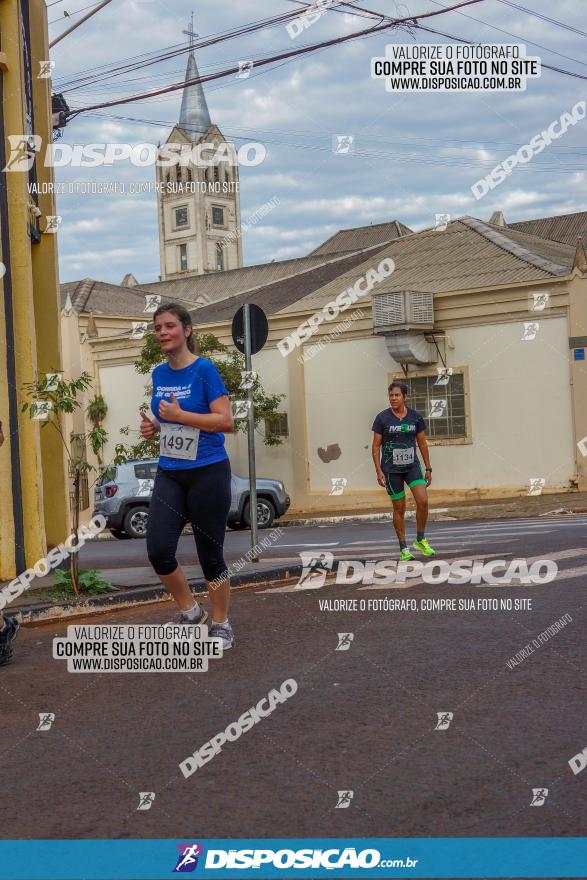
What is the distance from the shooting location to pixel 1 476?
11.2 metres

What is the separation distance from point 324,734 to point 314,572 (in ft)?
21.2

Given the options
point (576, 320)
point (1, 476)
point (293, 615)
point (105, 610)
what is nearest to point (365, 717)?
point (293, 615)

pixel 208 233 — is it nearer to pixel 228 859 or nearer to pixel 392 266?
pixel 392 266

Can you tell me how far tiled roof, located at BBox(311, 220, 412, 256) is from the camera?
188 ft

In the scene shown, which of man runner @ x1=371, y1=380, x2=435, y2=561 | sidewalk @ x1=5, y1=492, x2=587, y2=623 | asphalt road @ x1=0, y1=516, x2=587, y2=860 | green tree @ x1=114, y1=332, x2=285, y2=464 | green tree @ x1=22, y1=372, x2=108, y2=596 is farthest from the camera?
green tree @ x1=114, y1=332, x2=285, y2=464

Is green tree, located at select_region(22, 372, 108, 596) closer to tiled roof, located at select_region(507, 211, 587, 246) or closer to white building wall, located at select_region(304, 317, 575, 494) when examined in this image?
white building wall, located at select_region(304, 317, 575, 494)

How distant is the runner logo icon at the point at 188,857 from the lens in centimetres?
369

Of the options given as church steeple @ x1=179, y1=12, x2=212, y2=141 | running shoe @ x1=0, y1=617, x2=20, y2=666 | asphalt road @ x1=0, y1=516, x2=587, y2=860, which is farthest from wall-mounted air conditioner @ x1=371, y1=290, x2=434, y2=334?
church steeple @ x1=179, y1=12, x2=212, y2=141

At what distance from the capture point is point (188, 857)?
148 inches

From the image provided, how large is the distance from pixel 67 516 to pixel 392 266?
2041 centimetres

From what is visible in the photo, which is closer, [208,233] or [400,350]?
[400,350]

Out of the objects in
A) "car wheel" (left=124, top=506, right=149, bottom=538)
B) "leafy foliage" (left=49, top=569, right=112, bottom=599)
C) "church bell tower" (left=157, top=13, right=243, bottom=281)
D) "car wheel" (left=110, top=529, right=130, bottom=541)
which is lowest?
"car wheel" (left=110, top=529, right=130, bottom=541)

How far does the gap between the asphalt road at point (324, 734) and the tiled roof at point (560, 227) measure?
4386 centimetres

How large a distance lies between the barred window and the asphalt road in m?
22.6
